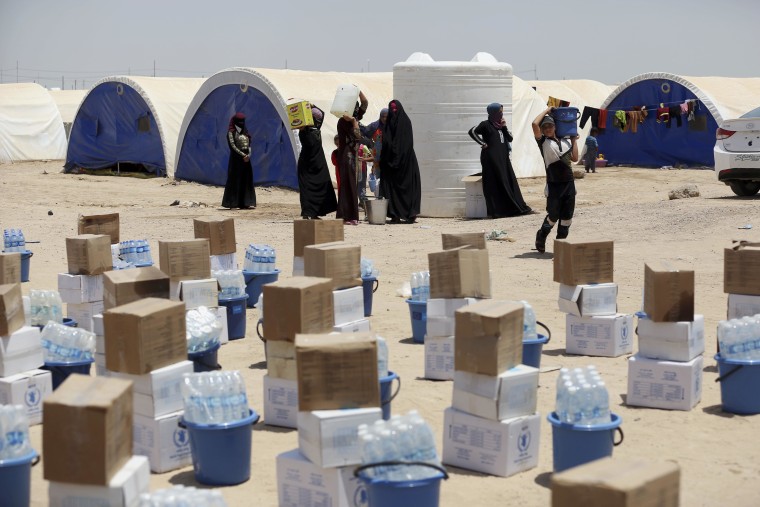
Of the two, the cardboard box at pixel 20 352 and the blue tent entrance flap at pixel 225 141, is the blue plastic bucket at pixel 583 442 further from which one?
the blue tent entrance flap at pixel 225 141

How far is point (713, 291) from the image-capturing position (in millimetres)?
9727

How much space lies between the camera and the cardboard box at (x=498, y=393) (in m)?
5.02

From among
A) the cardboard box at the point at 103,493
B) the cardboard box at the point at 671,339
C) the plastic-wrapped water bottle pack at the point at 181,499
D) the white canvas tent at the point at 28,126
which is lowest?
the cardboard box at the point at 103,493

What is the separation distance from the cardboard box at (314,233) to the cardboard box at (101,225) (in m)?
2.11

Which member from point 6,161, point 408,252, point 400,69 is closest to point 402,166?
point 400,69

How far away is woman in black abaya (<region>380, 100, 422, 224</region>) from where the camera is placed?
16031 mm

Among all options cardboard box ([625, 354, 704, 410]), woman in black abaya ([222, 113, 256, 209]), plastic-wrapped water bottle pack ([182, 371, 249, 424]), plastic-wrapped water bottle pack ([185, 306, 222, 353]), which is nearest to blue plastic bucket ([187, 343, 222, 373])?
→ plastic-wrapped water bottle pack ([185, 306, 222, 353])

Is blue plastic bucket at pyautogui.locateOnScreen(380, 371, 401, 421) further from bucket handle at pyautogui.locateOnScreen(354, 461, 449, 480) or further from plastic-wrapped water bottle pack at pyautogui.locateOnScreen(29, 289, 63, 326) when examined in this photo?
plastic-wrapped water bottle pack at pyautogui.locateOnScreen(29, 289, 63, 326)

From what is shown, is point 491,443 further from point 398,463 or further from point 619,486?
point 619,486

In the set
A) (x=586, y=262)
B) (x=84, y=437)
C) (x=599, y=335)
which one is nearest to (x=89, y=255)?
(x=586, y=262)

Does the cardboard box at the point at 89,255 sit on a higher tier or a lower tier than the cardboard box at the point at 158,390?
higher

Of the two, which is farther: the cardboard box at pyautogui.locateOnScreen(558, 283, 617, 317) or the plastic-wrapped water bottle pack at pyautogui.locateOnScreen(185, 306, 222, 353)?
the cardboard box at pyautogui.locateOnScreen(558, 283, 617, 317)

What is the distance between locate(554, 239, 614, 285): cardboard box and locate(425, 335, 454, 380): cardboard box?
115 centimetres

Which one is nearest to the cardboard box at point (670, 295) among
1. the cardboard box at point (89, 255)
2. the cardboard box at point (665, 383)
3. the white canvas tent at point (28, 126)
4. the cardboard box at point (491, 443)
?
the cardboard box at point (665, 383)
